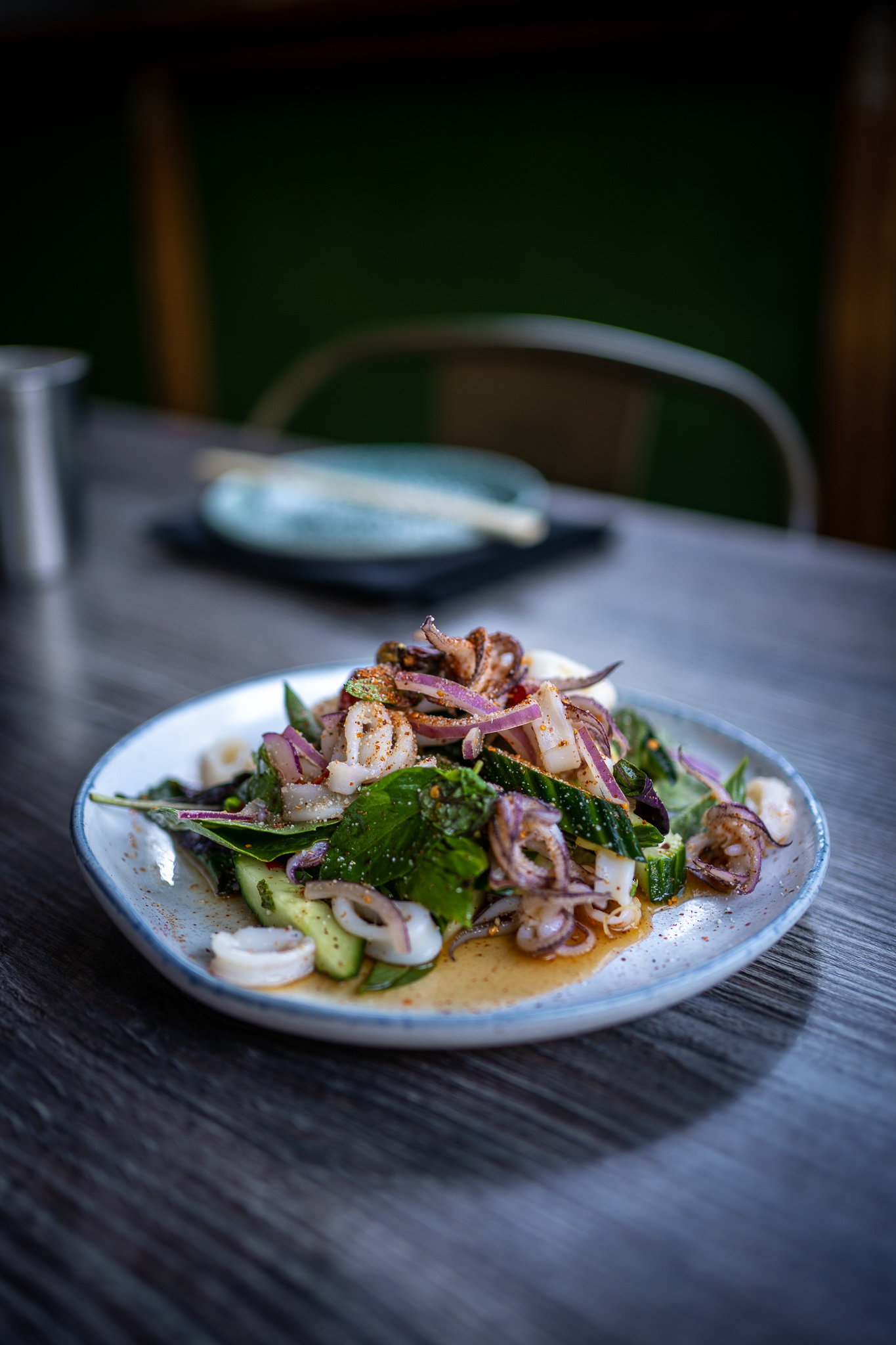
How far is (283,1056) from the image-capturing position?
2.25 feet

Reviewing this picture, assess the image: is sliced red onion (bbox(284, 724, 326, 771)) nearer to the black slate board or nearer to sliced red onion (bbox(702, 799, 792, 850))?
sliced red onion (bbox(702, 799, 792, 850))

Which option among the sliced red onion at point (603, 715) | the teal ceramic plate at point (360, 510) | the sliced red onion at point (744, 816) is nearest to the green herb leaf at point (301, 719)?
the sliced red onion at point (603, 715)

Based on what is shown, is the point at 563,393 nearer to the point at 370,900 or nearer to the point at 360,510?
the point at 360,510

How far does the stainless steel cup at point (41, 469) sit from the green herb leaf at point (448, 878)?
124cm

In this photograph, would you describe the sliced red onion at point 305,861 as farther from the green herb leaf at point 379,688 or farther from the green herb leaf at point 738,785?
the green herb leaf at point 738,785

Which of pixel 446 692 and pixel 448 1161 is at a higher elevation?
pixel 446 692

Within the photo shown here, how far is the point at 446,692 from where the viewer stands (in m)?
0.86

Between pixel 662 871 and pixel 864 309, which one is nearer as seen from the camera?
pixel 662 871

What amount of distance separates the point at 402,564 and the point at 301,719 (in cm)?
77

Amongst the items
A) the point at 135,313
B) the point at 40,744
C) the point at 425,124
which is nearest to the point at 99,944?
A: the point at 40,744

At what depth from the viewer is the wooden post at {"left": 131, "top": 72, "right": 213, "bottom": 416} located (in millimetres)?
4887

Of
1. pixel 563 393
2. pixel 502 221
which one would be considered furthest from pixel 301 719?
pixel 502 221

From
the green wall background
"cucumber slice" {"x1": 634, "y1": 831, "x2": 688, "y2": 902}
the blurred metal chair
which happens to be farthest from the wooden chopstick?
the green wall background

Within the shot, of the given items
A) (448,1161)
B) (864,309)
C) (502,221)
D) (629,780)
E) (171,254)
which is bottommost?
(448,1161)
